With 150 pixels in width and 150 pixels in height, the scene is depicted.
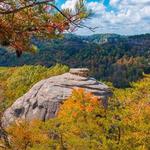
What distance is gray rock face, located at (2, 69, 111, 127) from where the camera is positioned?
7008cm

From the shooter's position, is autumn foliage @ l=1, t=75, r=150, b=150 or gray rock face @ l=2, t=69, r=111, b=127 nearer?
autumn foliage @ l=1, t=75, r=150, b=150

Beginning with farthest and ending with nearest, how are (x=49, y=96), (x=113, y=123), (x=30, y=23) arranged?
(x=49, y=96) < (x=113, y=123) < (x=30, y=23)

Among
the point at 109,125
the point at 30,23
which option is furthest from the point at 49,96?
the point at 30,23

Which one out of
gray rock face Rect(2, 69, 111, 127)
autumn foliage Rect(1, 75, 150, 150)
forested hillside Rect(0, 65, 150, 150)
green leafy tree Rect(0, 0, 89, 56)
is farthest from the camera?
gray rock face Rect(2, 69, 111, 127)

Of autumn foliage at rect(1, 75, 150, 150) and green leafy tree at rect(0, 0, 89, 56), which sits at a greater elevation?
green leafy tree at rect(0, 0, 89, 56)

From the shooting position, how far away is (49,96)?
7156 cm

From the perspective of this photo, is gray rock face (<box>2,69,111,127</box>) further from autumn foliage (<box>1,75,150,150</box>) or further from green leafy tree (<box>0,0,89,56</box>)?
green leafy tree (<box>0,0,89,56</box>)

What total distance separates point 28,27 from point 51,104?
61976mm

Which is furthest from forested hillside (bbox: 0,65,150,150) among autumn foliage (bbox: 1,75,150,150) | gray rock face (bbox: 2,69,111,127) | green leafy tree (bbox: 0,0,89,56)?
gray rock face (bbox: 2,69,111,127)

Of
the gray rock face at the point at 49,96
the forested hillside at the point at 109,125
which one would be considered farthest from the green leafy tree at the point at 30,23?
the gray rock face at the point at 49,96

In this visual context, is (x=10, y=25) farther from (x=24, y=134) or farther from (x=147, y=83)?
(x=24, y=134)

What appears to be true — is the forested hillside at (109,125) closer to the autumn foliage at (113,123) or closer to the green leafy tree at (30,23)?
the autumn foliage at (113,123)

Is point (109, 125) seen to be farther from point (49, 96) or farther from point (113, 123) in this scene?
point (49, 96)

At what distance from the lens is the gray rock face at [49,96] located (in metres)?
70.1
